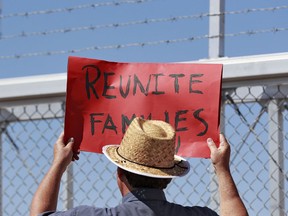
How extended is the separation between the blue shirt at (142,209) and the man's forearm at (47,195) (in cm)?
9

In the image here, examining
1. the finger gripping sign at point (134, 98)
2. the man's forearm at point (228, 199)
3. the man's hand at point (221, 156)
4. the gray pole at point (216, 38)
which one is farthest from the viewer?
the gray pole at point (216, 38)

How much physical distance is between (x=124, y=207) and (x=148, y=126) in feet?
1.01

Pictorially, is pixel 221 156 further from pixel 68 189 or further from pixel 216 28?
pixel 68 189

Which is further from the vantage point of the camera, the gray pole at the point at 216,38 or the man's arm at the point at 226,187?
the gray pole at the point at 216,38

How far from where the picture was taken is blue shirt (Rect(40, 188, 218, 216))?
11.0 ft

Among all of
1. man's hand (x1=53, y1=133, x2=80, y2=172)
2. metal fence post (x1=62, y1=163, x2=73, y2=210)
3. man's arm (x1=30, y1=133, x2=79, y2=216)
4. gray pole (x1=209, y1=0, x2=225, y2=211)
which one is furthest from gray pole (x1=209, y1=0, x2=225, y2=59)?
man's arm (x1=30, y1=133, x2=79, y2=216)

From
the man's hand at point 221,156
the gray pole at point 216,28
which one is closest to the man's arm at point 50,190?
the man's hand at point 221,156

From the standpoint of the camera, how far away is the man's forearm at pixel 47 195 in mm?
3553

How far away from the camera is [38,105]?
523 cm

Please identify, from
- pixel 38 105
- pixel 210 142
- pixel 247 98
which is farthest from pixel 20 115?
pixel 210 142

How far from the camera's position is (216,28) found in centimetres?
491

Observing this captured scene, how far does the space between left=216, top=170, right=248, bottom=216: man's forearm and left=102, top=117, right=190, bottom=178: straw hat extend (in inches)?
5.7

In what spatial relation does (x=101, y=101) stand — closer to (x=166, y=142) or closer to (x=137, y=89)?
(x=137, y=89)

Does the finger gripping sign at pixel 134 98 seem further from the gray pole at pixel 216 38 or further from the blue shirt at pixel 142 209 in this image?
the gray pole at pixel 216 38
